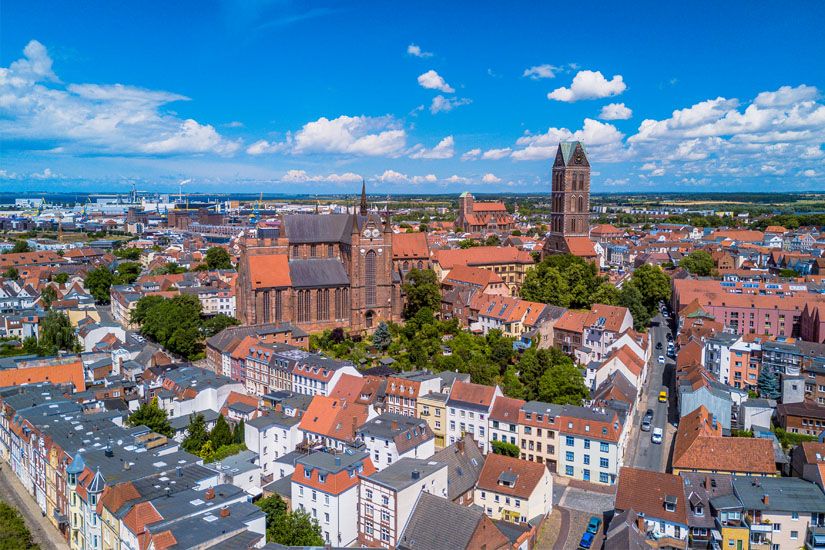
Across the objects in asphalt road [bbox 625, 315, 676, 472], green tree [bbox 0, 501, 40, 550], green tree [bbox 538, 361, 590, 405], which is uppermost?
green tree [bbox 538, 361, 590, 405]

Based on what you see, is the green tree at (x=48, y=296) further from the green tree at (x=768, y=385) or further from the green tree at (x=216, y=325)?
the green tree at (x=768, y=385)

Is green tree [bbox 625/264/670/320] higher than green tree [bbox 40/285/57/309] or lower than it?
higher

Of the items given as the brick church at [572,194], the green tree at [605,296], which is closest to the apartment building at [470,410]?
the green tree at [605,296]

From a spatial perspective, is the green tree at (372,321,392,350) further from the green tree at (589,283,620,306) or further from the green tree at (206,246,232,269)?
the green tree at (206,246,232,269)

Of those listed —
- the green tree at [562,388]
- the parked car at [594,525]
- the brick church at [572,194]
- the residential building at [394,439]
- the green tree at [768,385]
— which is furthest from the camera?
the brick church at [572,194]

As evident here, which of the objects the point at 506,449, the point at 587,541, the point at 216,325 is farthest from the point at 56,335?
the point at 587,541

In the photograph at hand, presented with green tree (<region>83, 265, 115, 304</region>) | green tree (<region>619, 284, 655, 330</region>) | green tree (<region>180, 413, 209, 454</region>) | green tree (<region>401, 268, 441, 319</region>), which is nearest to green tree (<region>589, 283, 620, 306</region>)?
green tree (<region>619, 284, 655, 330</region>)

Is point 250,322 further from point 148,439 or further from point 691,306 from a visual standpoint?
point 691,306
